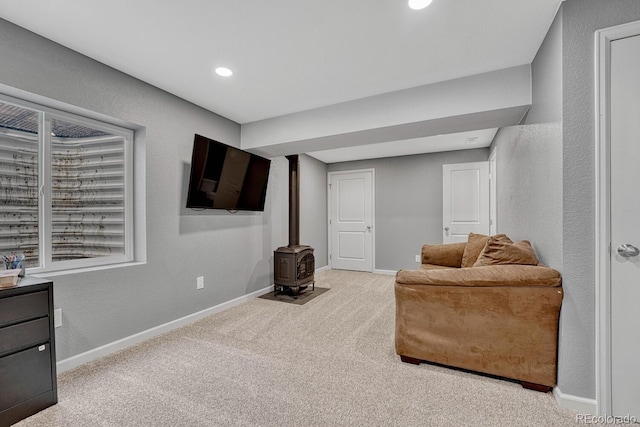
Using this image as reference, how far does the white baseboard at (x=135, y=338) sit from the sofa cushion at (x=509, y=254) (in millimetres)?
2810

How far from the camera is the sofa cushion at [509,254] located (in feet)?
6.37

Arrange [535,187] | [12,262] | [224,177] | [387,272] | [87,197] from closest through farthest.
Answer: [12,262]
[535,187]
[87,197]
[224,177]
[387,272]

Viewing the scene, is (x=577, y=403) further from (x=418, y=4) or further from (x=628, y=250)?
(x=418, y=4)

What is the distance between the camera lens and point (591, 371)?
1575 millimetres

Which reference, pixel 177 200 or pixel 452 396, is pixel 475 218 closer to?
pixel 452 396

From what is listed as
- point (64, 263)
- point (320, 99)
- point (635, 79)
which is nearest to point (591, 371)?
point (635, 79)

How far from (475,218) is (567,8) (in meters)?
3.55

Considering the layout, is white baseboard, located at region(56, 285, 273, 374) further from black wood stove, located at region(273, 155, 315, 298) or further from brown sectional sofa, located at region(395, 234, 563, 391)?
brown sectional sofa, located at region(395, 234, 563, 391)

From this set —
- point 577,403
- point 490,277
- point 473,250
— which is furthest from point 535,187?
point 577,403

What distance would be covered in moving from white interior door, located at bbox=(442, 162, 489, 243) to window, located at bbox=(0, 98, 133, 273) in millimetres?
4623

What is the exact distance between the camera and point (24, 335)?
62.9 inches

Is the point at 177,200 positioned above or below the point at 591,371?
above

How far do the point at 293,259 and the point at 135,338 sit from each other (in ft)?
6.26

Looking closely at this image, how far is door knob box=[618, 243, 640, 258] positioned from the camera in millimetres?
1461
